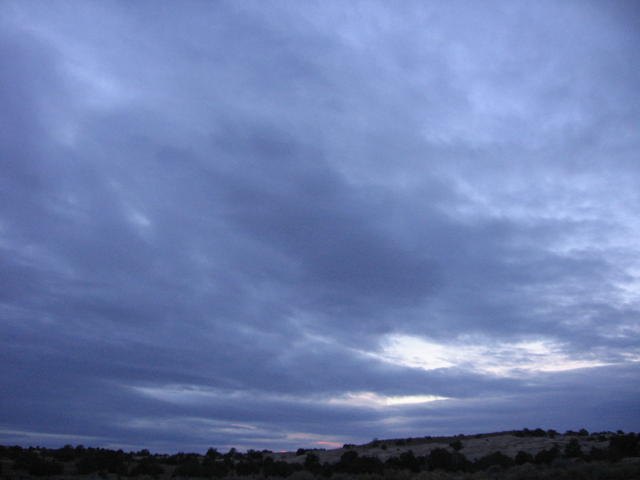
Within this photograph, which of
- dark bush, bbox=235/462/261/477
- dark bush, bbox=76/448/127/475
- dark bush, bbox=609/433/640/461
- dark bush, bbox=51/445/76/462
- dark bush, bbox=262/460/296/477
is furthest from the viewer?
dark bush, bbox=51/445/76/462

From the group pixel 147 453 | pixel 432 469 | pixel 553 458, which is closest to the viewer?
pixel 553 458

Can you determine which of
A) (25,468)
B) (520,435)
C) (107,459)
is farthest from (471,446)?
(25,468)

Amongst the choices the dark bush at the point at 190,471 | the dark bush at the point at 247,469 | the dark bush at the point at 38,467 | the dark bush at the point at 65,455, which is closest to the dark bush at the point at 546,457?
the dark bush at the point at 247,469

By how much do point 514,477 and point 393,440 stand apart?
135 feet

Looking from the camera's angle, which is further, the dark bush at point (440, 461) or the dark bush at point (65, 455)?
the dark bush at point (65, 455)

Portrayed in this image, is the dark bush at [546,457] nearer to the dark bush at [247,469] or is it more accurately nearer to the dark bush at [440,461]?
the dark bush at [440,461]

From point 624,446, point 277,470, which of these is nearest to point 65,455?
point 277,470

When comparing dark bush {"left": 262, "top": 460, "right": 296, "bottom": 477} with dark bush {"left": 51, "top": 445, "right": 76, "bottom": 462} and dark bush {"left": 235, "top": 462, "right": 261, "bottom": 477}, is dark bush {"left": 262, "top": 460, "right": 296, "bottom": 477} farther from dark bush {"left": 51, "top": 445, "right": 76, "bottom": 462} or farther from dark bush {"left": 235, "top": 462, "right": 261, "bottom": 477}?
dark bush {"left": 51, "top": 445, "right": 76, "bottom": 462}

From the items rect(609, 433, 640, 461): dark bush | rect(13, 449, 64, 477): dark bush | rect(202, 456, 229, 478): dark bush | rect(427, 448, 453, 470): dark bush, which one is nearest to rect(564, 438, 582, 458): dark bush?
rect(609, 433, 640, 461): dark bush

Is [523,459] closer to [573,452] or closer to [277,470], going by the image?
[573,452]

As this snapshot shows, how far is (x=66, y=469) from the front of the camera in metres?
44.8

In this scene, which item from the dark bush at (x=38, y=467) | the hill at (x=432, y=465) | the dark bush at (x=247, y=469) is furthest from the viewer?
the dark bush at (x=247, y=469)

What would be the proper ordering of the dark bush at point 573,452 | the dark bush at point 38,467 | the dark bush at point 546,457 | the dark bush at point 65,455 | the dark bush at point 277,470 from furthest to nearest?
the dark bush at point 65,455 → the dark bush at point 277,470 → the dark bush at point 573,452 → the dark bush at point 546,457 → the dark bush at point 38,467

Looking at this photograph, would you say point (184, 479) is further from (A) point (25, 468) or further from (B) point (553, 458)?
(B) point (553, 458)
